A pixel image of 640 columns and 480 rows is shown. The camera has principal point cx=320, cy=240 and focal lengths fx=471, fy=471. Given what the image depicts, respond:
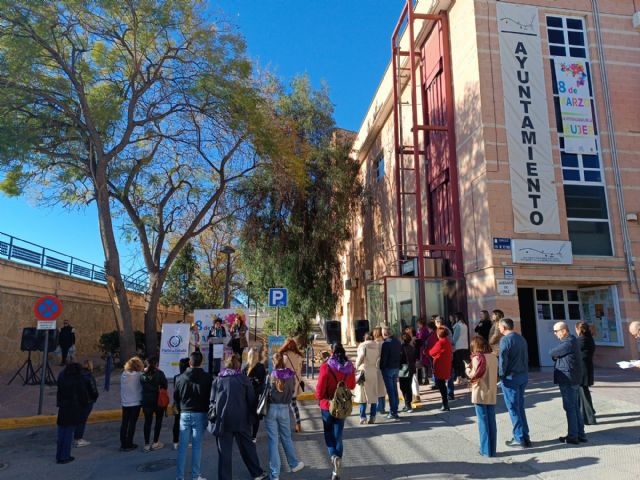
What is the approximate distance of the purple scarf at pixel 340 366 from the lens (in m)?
6.48

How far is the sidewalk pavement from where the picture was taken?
5902 mm

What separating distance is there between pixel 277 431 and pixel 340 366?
3.87ft

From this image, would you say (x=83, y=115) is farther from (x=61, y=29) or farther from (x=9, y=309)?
(x=9, y=309)

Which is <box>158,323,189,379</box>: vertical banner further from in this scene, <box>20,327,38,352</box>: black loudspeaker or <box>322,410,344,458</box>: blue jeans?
<box>322,410,344,458</box>: blue jeans

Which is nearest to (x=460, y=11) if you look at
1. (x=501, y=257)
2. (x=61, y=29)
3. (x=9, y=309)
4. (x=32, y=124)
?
(x=501, y=257)

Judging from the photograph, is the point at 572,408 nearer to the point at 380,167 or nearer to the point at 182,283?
the point at 380,167

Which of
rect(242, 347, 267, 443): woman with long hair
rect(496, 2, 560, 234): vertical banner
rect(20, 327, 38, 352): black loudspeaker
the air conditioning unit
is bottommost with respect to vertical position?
rect(242, 347, 267, 443): woman with long hair

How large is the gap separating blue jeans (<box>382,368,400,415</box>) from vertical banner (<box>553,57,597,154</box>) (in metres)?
9.78

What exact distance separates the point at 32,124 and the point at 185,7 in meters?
6.35

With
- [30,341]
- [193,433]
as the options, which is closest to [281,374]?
[193,433]

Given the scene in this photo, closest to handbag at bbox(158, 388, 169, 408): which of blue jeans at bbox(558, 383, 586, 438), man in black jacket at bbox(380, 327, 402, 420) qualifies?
man in black jacket at bbox(380, 327, 402, 420)

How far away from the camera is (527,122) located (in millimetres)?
14273

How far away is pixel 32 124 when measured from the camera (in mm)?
15422

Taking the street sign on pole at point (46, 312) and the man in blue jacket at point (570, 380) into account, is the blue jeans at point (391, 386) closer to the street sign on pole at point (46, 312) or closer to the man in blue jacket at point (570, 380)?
the man in blue jacket at point (570, 380)
